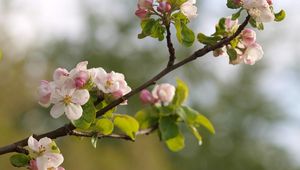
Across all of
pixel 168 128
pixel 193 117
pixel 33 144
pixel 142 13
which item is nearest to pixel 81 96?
pixel 33 144

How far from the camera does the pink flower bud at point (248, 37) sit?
5.20ft

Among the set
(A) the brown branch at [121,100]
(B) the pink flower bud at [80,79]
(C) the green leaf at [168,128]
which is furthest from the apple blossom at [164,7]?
(C) the green leaf at [168,128]

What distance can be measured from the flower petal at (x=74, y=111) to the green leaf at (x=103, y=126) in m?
0.17

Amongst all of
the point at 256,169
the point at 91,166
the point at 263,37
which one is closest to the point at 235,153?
the point at 256,169

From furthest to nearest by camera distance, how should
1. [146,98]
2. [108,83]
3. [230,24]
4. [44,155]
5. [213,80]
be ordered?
[213,80] < [146,98] < [230,24] < [108,83] < [44,155]

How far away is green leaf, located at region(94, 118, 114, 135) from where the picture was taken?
1629 millimetres

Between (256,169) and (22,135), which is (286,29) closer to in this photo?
(256,169)

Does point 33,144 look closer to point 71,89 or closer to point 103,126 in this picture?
point 71,89

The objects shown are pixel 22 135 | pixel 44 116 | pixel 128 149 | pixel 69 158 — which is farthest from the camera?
pixel 44 116

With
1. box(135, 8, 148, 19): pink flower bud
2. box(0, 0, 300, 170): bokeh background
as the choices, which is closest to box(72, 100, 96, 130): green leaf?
box(135, 8, 148, 19): pink flower bud

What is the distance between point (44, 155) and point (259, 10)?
535mm

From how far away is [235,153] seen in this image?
1598 cm

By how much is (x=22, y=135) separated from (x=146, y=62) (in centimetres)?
811

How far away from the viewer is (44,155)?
55.3 inches
